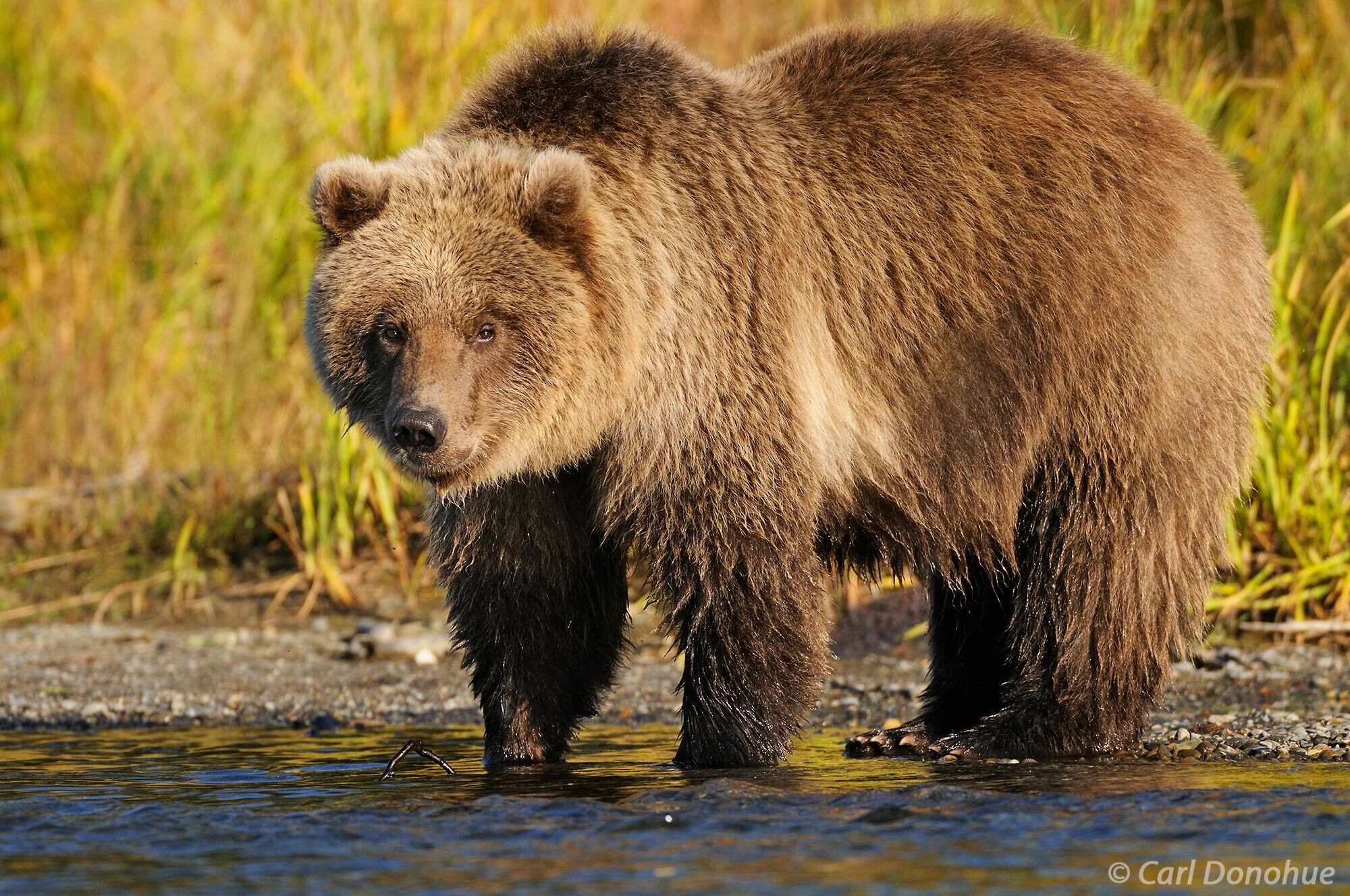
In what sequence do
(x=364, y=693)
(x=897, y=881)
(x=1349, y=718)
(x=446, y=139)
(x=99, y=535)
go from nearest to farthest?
(x=897, y=881) < (x=446, y=139) < (x=1349, y=718) < (x=364, y=693) < (x=99, y=535)

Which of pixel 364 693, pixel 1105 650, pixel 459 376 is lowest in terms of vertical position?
pixel 364 693

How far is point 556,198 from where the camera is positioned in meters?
5.46

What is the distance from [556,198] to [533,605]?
1.41m

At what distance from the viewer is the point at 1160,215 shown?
20.3 ft

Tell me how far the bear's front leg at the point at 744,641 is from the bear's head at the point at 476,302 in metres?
0.56

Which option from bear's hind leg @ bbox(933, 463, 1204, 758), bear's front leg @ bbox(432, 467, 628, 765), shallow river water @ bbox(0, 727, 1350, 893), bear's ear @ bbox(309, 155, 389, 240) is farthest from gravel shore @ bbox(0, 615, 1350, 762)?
bear's ear @ bbox(309, 155, 389, 240)

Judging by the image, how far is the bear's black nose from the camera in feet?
17.4

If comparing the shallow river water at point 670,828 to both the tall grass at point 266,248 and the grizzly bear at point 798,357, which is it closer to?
the grizzly bear at point 798,357

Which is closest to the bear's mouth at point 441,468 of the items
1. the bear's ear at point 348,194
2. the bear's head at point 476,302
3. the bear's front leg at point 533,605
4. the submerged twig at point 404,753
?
the bear's head at point 476,302

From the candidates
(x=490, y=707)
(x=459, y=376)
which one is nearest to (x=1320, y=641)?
(x=490, y=707)

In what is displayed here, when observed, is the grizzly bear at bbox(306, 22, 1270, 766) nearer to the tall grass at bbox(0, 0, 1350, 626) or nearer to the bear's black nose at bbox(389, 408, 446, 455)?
the bear's black nose at bbox(389, 408, 446, 455)

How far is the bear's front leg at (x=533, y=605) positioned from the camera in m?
5.93

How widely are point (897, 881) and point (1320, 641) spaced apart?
444cm

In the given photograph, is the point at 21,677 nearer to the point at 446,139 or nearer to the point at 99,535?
the point at 99,535
